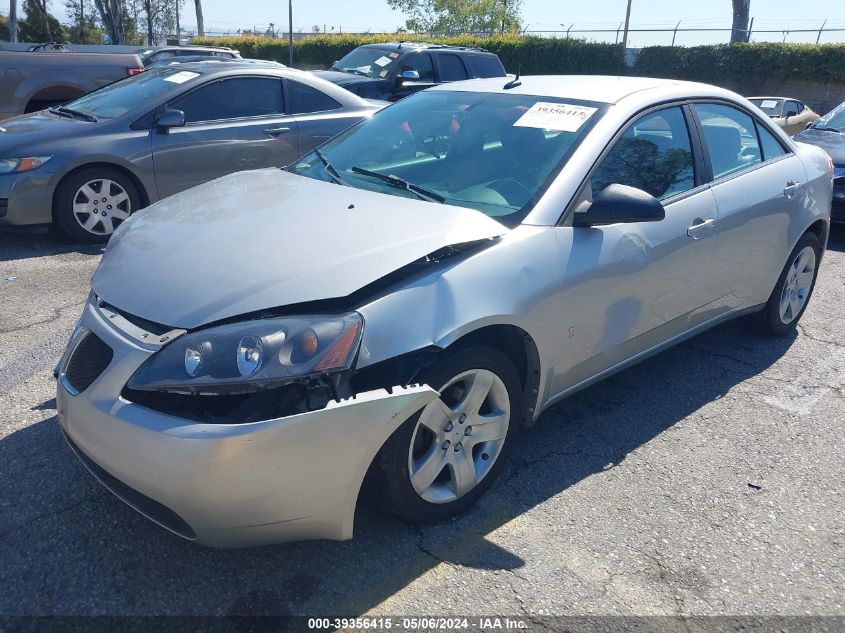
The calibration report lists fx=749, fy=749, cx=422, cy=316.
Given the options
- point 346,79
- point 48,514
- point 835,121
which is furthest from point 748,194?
point 346,79

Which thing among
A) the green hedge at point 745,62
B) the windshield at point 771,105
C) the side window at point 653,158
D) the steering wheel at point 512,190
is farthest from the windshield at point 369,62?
the green hedge at point 745,62

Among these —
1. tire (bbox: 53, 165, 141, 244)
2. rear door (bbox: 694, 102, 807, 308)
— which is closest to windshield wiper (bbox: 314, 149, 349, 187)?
rear door (bbox: 694, 102, 807, 308)

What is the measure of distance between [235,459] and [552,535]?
1329 millimetres

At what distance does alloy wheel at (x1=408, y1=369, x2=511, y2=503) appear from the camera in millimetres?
2771

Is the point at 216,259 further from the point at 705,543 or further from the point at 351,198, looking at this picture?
the point at 705,543

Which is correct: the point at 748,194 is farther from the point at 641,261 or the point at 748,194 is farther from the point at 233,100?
the point at 233,100

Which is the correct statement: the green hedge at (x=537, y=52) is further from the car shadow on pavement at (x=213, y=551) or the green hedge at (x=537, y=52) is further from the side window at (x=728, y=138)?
the car shadow on pavement at (x=213, y=551)

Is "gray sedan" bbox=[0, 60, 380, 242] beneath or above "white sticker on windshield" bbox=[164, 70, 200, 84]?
beneath

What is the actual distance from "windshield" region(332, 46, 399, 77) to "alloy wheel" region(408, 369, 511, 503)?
993cm

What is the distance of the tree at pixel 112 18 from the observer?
33906 mm

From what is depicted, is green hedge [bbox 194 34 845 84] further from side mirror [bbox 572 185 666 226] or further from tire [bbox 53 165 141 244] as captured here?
side mirror [bbox 572 185 666 226]

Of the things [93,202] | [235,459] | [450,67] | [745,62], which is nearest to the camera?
[235,459]

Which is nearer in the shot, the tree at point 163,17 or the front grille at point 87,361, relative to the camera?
the front grille at point 87,361

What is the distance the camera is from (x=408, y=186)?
3430 mm
